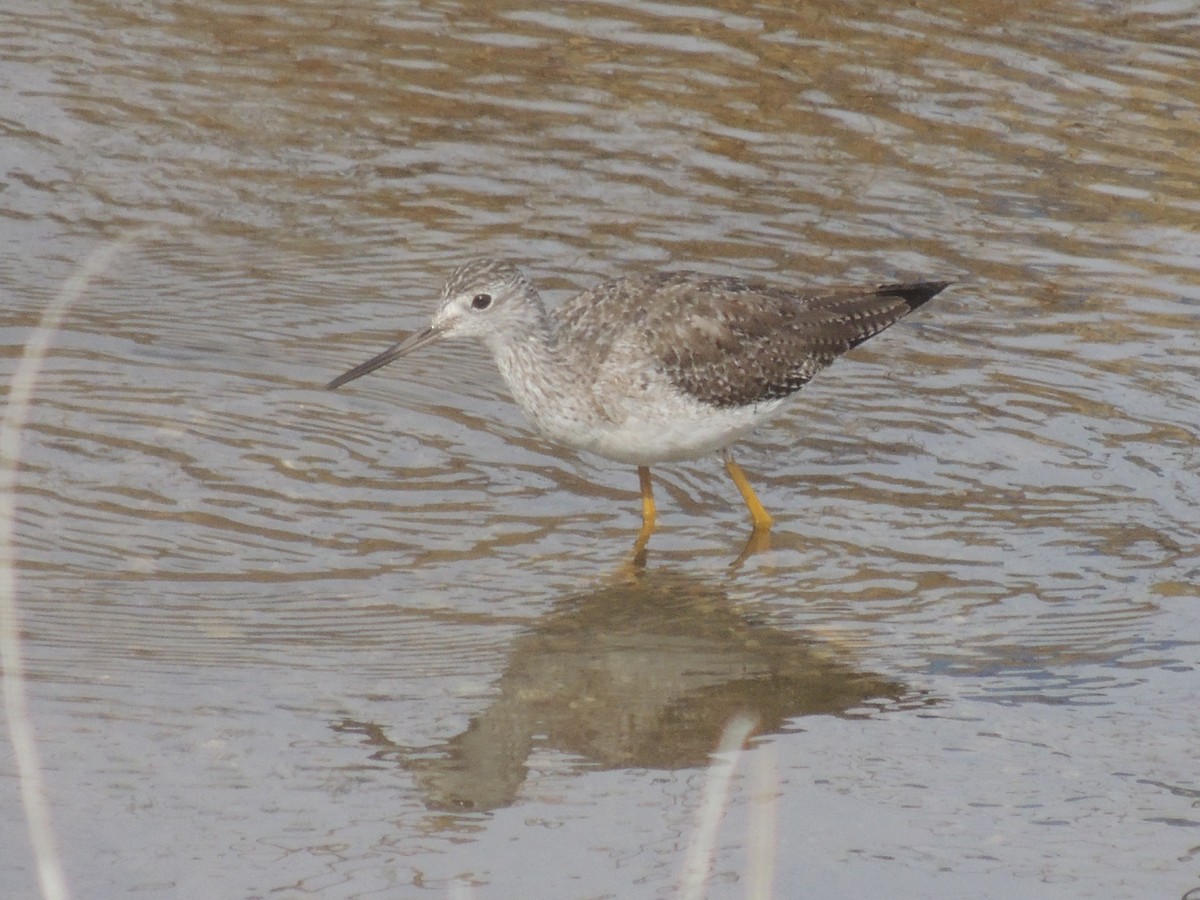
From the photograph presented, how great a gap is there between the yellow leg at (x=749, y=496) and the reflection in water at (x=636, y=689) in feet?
1.84

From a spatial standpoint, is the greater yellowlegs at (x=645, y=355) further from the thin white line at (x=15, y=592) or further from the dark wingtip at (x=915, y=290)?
the thin white line at (x=15, y=592)

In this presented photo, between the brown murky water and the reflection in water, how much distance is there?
0.08 ft

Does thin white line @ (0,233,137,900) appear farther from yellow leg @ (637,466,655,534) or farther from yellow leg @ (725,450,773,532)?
yellow leg @ (725,450,773,532)

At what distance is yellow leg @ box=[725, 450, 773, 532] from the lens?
28.5 ft

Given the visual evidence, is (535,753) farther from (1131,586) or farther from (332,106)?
(332,106)

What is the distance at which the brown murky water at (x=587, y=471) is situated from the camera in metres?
6.22

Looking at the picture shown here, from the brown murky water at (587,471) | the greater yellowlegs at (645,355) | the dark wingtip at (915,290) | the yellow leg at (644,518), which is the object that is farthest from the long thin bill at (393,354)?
the dark wingtip at (915,290)

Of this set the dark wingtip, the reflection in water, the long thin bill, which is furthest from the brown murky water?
the dark wingtip

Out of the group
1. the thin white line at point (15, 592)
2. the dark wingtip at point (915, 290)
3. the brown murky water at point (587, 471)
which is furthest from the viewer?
the dark wingtip at point (915, 290)

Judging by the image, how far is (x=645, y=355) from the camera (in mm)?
8727

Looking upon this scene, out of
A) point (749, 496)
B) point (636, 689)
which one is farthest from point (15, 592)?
point (749, 496)

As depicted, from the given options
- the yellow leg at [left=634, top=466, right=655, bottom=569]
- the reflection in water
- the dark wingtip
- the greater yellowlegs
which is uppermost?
the dark wingtip

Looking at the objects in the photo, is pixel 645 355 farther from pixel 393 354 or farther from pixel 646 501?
pixel 393 354

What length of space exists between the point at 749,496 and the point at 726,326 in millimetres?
860
